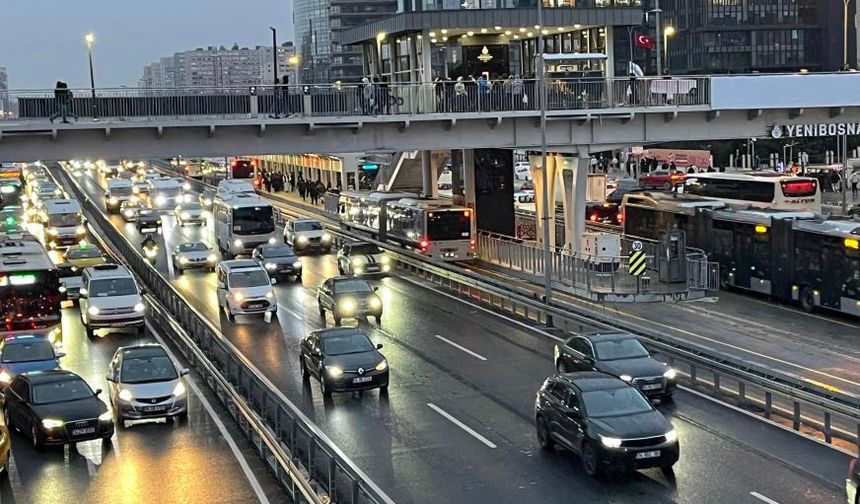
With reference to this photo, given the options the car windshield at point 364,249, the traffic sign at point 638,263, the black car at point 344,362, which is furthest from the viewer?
the car windshield at point 364,249

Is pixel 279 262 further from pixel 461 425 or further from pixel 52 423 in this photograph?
pixel 52 423

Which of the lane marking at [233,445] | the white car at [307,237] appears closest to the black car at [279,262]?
the white car at [307,237]

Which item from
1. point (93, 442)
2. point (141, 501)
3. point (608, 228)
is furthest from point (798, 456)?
point (608, 228)

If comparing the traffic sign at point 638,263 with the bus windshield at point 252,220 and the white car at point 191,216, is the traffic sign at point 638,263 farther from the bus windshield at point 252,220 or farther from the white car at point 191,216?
the white car at point 191,216

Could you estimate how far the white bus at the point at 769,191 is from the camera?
154 feet

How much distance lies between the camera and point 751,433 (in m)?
22.3

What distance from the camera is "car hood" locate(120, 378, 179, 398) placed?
78.9 feet

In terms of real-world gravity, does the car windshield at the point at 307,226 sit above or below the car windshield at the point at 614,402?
above

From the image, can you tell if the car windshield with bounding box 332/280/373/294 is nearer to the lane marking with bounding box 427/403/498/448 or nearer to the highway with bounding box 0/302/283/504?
the highway with bounding box 0/302/283/504

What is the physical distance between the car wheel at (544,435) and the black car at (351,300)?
1535 cm

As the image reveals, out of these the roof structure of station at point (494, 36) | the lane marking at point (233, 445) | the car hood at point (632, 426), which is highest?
the roof structure of station at point (494, 36)

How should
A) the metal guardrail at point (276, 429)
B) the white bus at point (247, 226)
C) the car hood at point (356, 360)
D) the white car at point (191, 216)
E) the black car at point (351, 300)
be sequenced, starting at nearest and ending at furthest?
the metal guardrail at point (276, 429) → the car hood at point (356, 360) → the black car at point (351, 300) → the white bus at point (247, 226) → the white car at point (191, 216)

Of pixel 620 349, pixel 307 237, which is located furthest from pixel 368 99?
pixel 620 349

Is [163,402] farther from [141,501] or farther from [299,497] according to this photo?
[299,497]
